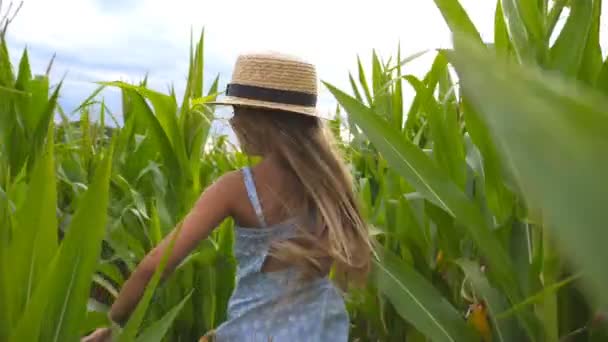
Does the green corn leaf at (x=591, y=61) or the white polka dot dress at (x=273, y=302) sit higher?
the green corn leaf at (x=591, y=61)

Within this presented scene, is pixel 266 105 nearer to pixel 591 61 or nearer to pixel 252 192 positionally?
pixel 252 192

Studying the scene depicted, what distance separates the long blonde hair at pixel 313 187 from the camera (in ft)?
4.28

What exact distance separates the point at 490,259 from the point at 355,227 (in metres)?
0.33

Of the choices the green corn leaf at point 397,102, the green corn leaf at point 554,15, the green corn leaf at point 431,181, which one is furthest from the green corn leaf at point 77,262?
the green corn leaf at point 397,102

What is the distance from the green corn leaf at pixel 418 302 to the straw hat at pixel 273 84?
316 mm

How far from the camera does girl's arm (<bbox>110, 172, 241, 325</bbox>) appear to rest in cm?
120

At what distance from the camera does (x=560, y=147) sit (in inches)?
5.3

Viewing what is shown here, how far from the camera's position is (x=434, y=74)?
1.75 m

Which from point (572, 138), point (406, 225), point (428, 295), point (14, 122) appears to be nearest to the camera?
point (572, 138)

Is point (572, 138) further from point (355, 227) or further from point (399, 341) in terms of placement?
point (399, 341)

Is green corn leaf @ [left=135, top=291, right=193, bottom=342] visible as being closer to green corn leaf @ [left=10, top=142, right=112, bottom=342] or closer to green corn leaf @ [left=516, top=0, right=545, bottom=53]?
green corn leaf @ [left=10, top=142, right=112, bottom=342]

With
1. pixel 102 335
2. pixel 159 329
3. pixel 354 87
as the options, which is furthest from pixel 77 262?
pixel 354 87

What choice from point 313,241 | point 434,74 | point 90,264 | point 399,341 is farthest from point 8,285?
point 434,74

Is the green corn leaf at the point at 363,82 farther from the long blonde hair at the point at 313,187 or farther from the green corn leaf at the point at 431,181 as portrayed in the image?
the green corn leaf at the point at 431,181
